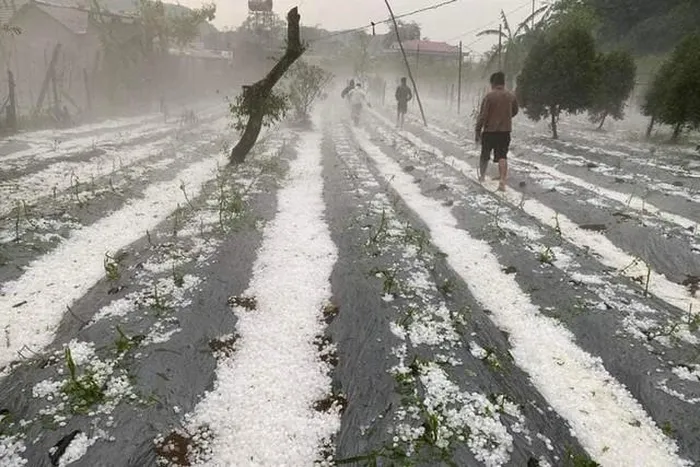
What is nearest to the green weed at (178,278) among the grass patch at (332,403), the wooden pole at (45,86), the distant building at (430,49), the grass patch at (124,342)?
the grass patch at (124,342)

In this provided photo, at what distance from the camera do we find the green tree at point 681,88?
12.6 m

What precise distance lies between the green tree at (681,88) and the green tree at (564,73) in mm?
2038

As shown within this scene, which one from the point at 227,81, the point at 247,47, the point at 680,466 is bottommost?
the point at 680,466

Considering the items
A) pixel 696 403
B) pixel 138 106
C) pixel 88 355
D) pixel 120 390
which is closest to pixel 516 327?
pixel 696 403

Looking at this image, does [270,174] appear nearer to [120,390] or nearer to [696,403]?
[120,390]

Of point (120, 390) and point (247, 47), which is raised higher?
point (247, 47)

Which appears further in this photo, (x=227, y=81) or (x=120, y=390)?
(x=227, y=81)

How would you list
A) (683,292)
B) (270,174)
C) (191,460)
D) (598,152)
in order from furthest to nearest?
(598,152) → (270,174) → (683,292) → (191,460)

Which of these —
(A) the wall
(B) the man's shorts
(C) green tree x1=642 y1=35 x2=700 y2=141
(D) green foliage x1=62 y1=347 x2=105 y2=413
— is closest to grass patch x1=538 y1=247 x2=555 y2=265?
(B) the man's shorts

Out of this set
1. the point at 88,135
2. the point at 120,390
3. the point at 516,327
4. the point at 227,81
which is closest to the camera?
the point at 120,390

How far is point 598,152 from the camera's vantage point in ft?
42.5

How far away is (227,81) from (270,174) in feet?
130

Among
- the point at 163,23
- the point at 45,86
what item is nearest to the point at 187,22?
the point at 163,23

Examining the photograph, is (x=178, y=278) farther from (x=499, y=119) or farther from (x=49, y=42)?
(x=49, y=42)
